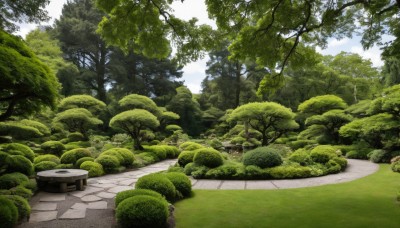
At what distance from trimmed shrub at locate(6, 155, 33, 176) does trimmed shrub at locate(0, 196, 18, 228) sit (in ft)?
11.9

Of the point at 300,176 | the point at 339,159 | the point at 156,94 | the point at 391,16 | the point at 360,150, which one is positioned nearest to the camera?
the point at 391,16

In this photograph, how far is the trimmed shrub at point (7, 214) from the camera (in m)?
4.47

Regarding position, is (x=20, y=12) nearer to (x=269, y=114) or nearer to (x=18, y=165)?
(x=18, y=165)

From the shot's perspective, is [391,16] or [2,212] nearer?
[2,212]

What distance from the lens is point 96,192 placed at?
7598 millimetres

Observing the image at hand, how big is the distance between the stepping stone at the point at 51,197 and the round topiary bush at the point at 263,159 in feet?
21.0

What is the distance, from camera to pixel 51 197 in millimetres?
7082

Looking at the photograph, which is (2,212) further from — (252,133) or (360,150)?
(252,133)

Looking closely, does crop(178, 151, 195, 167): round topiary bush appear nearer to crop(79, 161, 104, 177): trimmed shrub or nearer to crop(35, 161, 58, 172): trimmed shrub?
crop(79, 161, 104, 177): trimmed shrub

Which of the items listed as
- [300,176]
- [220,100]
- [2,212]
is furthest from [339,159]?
[220,100]

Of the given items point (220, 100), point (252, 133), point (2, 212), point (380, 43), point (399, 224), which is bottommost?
point (399, 224)

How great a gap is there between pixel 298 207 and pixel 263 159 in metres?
4.11

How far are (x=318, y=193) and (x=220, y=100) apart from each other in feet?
77.2

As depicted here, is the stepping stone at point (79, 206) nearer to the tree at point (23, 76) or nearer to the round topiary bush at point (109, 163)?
the tree at point (23, 76)
